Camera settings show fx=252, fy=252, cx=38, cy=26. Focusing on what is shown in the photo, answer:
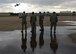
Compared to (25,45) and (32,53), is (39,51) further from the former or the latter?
(25,45)

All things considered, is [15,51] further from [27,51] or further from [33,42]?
[33,42]

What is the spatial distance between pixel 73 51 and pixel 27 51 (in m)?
3.41

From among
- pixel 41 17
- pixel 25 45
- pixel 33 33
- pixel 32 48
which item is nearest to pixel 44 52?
pixel 32 48

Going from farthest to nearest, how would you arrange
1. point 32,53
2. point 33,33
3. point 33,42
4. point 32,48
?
1. point 33,33
2. point 33,42
3. point 32,48
4. point 32,53

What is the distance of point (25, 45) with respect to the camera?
2158 centimetres

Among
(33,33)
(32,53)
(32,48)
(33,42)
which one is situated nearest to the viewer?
(32,53)

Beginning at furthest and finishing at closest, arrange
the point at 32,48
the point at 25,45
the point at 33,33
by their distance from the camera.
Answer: the point at 33,33, the point at 25,45, the point at 32,48

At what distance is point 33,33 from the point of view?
29.2m

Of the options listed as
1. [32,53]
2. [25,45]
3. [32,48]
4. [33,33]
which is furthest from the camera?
[33,33]

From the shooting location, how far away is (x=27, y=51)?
18.8 meters

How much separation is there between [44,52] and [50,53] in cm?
54

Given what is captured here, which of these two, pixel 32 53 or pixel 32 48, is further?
Result: pixel 32 48

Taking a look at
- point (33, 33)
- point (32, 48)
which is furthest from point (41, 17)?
point (32, 48)

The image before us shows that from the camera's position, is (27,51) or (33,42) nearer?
(27,51)
